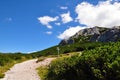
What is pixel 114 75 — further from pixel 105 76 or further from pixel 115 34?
pixel 115 34

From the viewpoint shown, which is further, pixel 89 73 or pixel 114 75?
pixel 89 73

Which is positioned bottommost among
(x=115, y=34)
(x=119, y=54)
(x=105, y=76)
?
(x=105, y=76)

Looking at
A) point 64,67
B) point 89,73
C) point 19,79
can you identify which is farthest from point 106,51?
point 19,79

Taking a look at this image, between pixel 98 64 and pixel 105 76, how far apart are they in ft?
2.97

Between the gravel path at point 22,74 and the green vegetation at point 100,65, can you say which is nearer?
the green vegetation at point 100,65

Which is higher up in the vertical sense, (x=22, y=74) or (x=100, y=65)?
(x=100, y=65)

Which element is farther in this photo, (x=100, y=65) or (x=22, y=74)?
(x=22, y=74)

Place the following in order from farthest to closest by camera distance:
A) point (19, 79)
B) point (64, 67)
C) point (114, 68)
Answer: point (19, 79) → point (64, 67) → point (114, 68)

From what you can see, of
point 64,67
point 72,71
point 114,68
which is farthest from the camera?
point 64,67

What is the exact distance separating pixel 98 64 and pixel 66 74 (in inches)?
179

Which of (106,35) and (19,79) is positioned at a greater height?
(106,35)

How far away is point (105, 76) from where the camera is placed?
13.5 m

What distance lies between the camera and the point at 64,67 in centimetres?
1898

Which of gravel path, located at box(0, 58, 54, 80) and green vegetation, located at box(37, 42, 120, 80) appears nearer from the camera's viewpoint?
green vegetation, located at box(37, 42, 120, 80)
